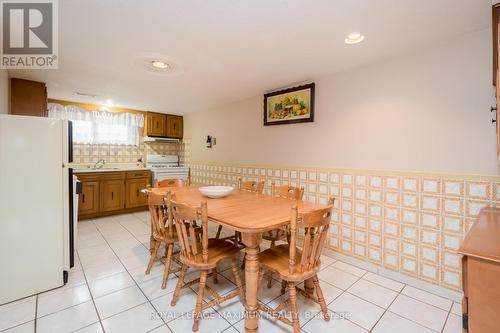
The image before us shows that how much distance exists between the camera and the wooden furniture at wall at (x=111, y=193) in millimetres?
3963

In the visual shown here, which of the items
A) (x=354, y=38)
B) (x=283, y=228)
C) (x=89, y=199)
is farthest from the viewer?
(x=89, y=199)

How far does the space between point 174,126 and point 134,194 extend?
5.49 ft

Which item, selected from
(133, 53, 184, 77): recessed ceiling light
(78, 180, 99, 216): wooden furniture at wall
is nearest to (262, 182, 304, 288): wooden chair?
(133, 53, 184, 77): recessed ceiling light

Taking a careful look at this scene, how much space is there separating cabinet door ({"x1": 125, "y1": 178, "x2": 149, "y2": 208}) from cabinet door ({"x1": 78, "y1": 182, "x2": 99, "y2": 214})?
495 mm

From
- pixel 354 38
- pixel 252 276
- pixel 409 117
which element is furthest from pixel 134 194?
pixel 409 117

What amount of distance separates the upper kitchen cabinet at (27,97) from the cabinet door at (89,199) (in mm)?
1433

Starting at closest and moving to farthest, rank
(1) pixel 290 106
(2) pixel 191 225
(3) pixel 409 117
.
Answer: (2) pixel 191 225 → (3) pixel 409 117 → (1) pixel 290 106

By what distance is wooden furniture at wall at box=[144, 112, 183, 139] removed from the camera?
4820 mm

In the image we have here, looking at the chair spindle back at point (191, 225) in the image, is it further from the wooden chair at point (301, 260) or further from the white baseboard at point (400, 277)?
the white baseboard at point (400, 277)

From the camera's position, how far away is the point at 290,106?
3.04 meters

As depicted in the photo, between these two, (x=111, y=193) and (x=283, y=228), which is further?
(x=111, y=193)

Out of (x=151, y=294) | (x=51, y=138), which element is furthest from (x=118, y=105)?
(x=151, y=294)

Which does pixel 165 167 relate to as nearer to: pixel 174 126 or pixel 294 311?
pixel 174 126

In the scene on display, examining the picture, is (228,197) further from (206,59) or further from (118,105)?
(118,105)
